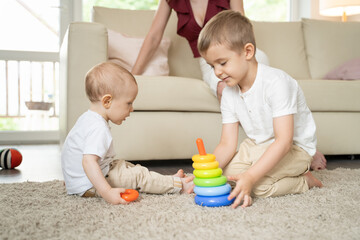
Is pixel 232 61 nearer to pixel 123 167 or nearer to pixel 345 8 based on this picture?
pixel 123 167

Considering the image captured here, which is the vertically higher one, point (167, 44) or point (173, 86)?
point (167, 44)

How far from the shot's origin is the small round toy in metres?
1.87

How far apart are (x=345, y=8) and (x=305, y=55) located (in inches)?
48.1

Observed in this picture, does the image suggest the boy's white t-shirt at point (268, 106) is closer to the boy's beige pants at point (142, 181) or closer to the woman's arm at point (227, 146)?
the woman's arm at point (227, 146)

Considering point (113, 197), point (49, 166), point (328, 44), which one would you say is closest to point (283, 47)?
point (328, 44)

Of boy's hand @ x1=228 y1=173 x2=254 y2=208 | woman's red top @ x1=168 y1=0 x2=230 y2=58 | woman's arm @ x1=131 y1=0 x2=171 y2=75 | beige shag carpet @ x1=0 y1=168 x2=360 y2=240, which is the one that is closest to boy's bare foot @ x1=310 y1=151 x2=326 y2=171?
beige shag carpet @ x1=0 y1=168 x2=360 y2=240

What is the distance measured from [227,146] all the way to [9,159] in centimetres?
116

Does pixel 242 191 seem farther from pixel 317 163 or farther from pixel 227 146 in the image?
pixel 317 163

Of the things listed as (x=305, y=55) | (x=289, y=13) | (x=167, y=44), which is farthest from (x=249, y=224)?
(x=289, y=13)

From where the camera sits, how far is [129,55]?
7.41 ft

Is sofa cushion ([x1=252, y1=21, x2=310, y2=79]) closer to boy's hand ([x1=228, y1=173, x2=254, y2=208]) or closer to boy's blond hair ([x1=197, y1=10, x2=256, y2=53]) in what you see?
boy's blond hair ([x1=197, y1=10, x2=256, y2=53])

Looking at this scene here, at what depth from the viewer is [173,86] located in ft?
6.25

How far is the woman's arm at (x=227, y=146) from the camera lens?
139 cm

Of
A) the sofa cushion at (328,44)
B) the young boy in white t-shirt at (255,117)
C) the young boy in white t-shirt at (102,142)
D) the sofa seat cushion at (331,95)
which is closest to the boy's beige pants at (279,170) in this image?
the young boy in white t-shirt at (255,117)
